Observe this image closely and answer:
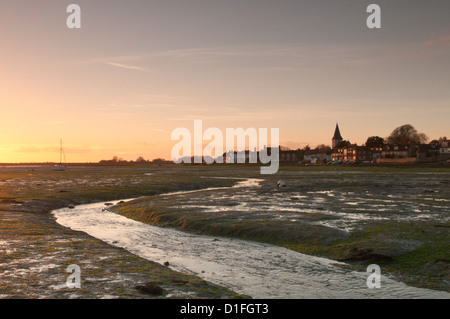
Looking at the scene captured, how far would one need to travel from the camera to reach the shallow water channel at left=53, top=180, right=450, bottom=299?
44.5 ft

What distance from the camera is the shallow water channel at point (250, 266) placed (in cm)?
1357

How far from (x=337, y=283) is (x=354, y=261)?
3.68 m

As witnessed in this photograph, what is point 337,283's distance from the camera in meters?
14.6

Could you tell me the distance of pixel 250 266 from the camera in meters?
17.0
